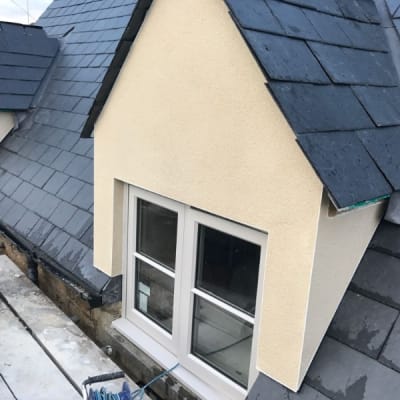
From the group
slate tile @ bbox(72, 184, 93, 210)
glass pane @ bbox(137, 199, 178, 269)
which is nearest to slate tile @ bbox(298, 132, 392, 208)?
glass pane @ bbox(137, 199, 178, 269)

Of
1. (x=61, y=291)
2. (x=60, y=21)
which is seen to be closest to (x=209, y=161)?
(x=61, y=291)

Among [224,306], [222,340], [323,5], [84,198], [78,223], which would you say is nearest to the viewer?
[323,5]

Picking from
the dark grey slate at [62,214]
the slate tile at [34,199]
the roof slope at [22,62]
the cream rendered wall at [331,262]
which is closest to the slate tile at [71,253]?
the dark grey slate at [62,214]

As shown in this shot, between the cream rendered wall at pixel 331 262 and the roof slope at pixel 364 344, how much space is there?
0.06m

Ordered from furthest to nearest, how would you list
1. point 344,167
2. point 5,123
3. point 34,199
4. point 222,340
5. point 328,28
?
point 5,123 → point 34,199 → point 222,340 → point 328,28 → point 344,167

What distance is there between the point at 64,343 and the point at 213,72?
2732 mm

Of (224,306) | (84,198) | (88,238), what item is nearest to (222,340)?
(224,306)

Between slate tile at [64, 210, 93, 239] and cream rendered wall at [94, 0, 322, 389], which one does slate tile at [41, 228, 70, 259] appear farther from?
cream rendered wall at [94, 0, 322, 389]

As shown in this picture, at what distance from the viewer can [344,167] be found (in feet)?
6.65

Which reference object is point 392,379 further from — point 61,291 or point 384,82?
point 61,291

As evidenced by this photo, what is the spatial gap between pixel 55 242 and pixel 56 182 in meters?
1.07

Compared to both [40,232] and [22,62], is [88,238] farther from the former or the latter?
[22,62]

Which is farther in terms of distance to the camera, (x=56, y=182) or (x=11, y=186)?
(x=11, y=186)

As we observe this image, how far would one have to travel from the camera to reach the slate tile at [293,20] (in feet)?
7.68
